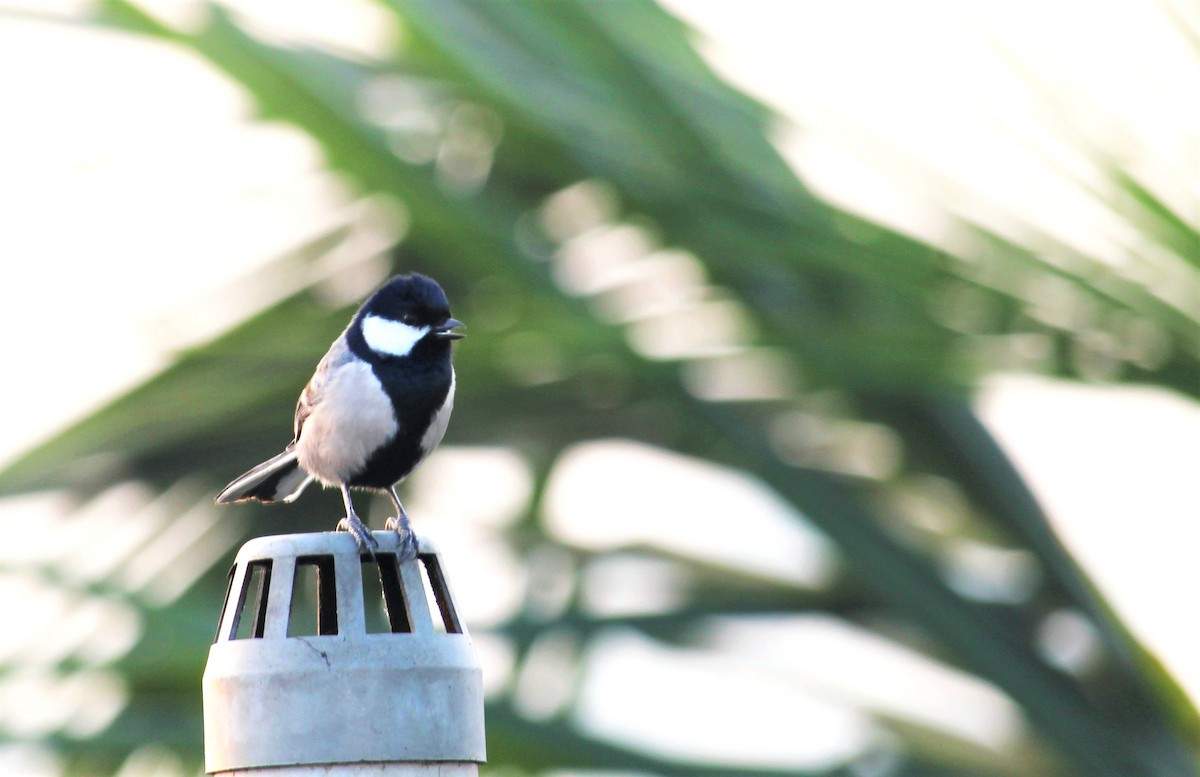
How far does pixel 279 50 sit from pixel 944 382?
86 centimetres

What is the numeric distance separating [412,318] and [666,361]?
87 cm

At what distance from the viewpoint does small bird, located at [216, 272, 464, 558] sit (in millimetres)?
1019

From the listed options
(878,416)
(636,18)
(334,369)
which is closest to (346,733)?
(334,369)

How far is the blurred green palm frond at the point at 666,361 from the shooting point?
1685 mm

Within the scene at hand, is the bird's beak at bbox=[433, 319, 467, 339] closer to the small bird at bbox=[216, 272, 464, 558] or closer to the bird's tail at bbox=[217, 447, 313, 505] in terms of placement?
the small bird at bbox=[216, 272, 464, 558]

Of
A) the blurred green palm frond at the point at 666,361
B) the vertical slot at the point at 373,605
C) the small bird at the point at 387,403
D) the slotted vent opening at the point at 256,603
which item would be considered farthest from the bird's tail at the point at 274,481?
the blurred green palm frond at the point at 666,361

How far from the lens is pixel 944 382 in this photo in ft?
5.80

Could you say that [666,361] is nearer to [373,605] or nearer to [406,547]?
[373,605]

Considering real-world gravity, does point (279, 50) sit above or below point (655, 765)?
above

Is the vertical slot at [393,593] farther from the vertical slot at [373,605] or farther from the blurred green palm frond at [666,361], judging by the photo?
the blurred green palm frond at [666,361]

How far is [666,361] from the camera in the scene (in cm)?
188

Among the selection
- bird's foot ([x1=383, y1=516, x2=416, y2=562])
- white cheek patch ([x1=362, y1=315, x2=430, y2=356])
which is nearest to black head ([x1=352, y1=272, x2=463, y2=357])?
white cheek patch ([x1=362, y1=315, x2=430, y2=356])

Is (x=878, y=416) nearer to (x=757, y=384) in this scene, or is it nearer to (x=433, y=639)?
Result: (x=757, y=384)

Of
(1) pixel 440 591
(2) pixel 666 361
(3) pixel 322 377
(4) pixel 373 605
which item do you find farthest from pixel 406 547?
(4) pixel 373 605
